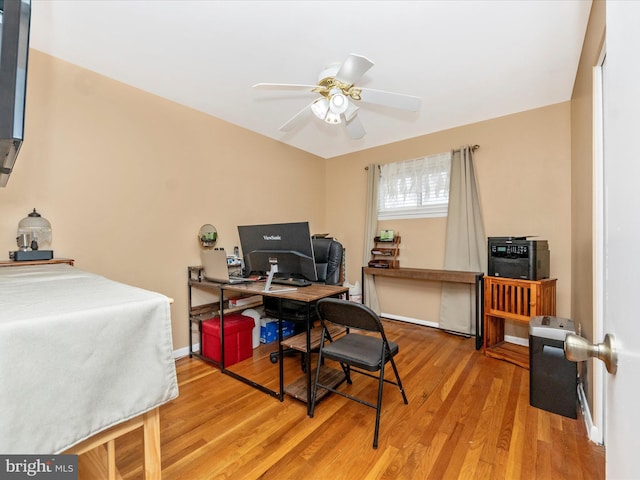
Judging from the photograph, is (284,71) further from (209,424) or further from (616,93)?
(209,424)

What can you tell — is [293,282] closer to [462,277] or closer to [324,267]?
[324,267]

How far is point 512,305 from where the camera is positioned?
2.59 metres

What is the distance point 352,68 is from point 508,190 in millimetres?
2360

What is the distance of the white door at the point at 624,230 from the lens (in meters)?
0.42

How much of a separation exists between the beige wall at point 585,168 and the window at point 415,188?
4.16 feet

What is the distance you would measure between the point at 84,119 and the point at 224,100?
1152 millimetres

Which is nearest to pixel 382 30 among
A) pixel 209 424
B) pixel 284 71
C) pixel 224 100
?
pixel 284 71

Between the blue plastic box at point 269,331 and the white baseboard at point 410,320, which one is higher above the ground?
the blue plastic box at point 269,331

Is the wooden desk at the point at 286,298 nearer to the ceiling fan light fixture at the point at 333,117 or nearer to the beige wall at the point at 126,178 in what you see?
the beige wall at the point at 126,178

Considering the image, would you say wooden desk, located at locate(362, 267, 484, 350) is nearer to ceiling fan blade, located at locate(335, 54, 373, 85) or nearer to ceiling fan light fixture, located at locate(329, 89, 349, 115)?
ceiling fan light fixture, located at locate(329, 89, 349, 115)

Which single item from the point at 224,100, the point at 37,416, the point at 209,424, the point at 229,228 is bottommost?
the point at 209,424

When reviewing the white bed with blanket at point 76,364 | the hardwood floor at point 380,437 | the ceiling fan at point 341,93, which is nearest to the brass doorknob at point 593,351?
the white bed with blanket at point 76,364

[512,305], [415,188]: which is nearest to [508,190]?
[415,188]

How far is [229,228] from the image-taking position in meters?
3.22
